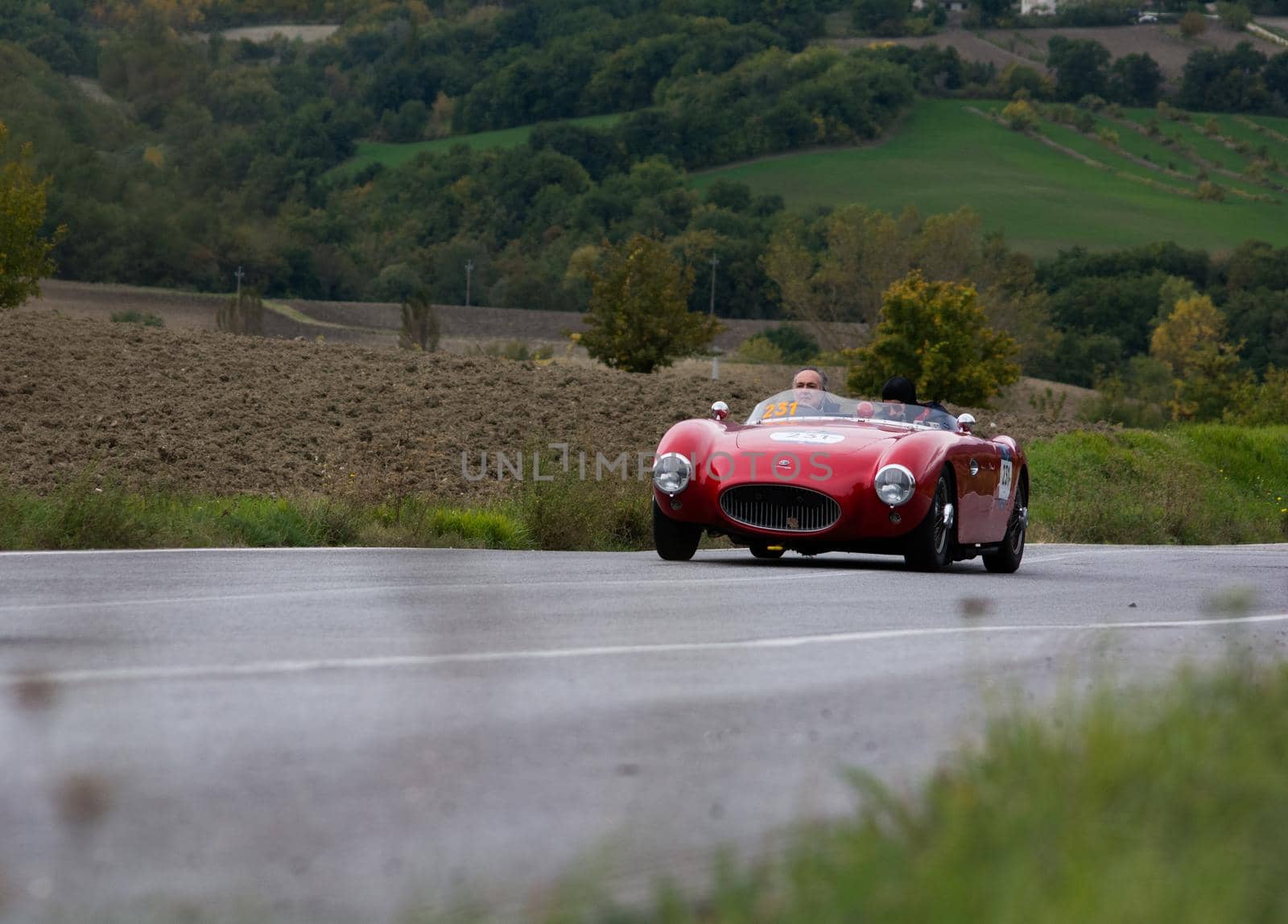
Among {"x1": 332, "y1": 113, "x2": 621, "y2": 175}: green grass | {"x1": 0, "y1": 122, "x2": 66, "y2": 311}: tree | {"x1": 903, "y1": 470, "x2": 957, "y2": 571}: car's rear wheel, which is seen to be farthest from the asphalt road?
{"x1": 332, "y1": 113, "x2": 621, "y2": 175}: green grass

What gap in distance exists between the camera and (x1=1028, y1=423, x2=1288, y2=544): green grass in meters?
26.1

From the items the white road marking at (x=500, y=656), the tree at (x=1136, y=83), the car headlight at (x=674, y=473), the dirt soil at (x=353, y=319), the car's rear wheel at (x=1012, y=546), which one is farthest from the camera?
the tree at (x=1136, y=83)

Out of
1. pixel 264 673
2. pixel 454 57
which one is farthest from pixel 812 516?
pixel 454 57

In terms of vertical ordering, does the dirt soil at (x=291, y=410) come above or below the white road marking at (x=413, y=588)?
below

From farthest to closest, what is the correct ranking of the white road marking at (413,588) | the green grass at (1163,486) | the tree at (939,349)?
the tree at (939,349) < the green grass at (1163,486) < the white road marking at (413,588)

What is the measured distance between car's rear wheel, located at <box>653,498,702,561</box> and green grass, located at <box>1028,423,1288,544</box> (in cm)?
1151

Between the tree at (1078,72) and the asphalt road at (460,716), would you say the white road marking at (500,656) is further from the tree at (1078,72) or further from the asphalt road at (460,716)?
the tree at (1078,72)

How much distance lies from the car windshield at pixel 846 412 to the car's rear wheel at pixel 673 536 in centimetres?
119

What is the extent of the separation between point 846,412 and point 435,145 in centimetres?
14971

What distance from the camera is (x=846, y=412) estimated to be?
14.6m

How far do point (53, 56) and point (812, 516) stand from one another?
473 feet

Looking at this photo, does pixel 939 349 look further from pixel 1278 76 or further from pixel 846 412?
pixel 1278 76

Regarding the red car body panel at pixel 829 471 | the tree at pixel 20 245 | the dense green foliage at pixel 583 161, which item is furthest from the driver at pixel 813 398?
the dense green foliage at pixel 583 161

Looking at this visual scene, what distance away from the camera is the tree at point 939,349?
55.7 metres
